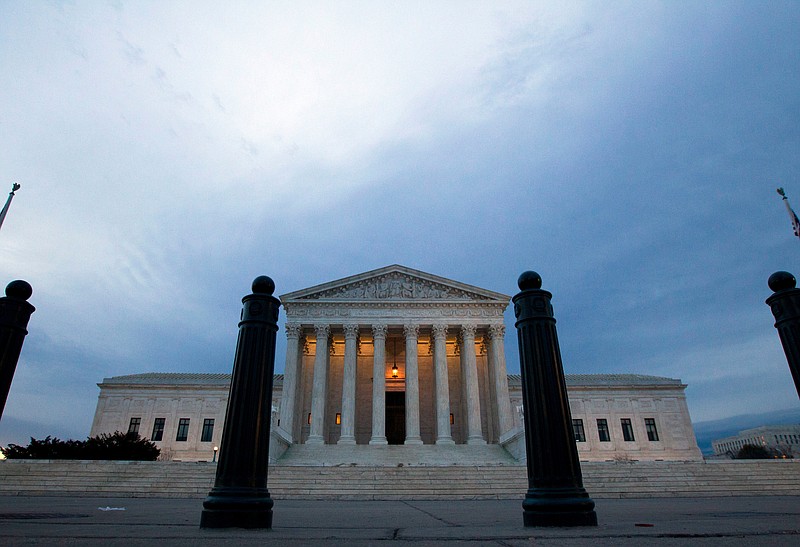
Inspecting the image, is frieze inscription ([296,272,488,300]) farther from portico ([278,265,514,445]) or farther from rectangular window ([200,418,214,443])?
rectangular window ([200,418,214,443])

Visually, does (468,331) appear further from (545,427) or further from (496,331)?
(545,427)

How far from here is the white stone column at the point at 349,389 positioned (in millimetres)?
33834

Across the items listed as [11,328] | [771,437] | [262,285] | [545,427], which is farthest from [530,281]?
[771,437]

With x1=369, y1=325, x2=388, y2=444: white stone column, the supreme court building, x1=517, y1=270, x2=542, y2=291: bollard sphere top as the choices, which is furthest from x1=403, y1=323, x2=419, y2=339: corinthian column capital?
x1=517, y1=270, x2=542, y2=291: bollard sphere top

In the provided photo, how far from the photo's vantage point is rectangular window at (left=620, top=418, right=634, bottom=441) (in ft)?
156

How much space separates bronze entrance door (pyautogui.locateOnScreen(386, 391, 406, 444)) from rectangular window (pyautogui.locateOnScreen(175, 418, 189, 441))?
21.1 meters

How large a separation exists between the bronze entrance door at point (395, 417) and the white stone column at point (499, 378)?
832cm

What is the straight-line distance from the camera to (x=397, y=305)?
37.6 metres

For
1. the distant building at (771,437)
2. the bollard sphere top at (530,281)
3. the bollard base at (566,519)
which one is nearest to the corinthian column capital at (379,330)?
the bollard sphere top at (530,281)

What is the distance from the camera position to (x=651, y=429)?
4800 centimetres

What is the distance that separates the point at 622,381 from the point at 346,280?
32.6 metres

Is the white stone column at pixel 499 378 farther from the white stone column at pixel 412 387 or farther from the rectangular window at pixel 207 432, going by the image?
the rectangular window at pixel 207 432

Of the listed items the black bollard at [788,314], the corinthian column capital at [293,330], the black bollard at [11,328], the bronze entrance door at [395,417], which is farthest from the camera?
the bronze entrance door at [395,417]

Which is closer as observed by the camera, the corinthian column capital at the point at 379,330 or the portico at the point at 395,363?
the portico at the point at 395,363
